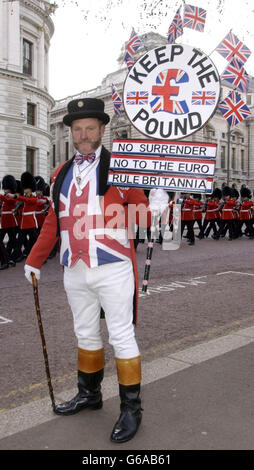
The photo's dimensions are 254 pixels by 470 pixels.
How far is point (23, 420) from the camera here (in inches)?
117

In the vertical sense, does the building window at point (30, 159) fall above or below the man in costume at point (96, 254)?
above

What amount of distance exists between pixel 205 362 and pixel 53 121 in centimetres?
5830

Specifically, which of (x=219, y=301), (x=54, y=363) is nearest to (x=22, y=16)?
(x=219, y=301)

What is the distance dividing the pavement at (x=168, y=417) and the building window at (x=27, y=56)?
3065 centimetres

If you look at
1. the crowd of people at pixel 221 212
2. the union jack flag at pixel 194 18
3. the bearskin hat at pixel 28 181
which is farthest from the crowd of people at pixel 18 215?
the crowd of people at pixel 221 212

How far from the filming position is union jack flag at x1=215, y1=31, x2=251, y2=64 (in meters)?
13.0

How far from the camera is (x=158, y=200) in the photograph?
2.90 metres

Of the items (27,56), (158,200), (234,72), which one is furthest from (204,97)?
(27,56)

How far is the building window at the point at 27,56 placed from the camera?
103 ft

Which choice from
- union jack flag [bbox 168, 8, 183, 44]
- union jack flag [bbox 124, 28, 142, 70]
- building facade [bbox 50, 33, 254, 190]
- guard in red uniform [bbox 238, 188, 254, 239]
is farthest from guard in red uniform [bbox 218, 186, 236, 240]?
building facade [bbox 50, 33, 254, 190]

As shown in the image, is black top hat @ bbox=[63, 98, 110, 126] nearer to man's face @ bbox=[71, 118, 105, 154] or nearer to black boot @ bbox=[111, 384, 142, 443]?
man's face @ bbox=[71, 118, 105, 154]

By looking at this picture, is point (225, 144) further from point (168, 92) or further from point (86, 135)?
point (86, 135)

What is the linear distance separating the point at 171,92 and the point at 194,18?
8.02 metres

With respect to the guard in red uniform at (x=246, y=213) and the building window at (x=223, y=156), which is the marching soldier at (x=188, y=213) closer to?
the guard in red uniform at (x=246, y=213)
